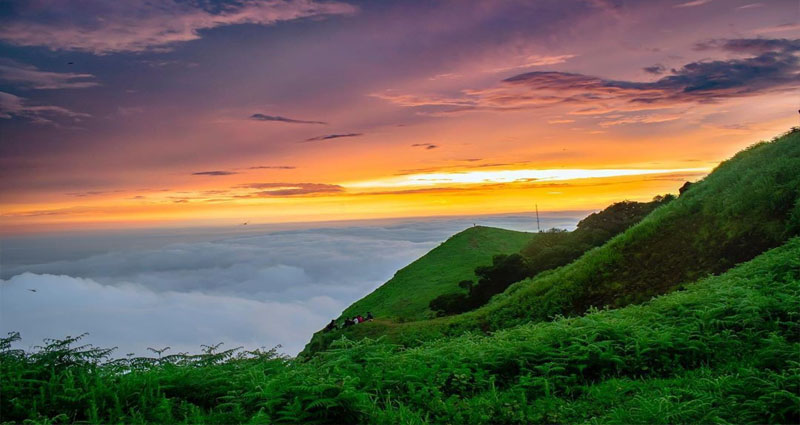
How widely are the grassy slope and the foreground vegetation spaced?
882cm

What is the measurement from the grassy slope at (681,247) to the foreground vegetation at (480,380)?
882 centimetres

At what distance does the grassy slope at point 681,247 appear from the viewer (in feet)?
59.7

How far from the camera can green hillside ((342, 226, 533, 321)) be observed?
193 feet

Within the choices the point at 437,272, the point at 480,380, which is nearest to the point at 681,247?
the point at 480,380

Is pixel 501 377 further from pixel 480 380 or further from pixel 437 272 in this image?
pixel 437 272

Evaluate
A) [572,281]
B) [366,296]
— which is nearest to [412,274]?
[366,296]

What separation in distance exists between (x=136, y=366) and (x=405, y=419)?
4.13 metres

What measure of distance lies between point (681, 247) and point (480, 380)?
15.0 metres

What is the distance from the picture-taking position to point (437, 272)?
71.0 metres

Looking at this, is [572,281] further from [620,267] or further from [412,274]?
[412,274]

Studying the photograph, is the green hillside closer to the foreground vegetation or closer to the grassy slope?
the grassy slope

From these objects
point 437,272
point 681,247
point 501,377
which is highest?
point 681,247

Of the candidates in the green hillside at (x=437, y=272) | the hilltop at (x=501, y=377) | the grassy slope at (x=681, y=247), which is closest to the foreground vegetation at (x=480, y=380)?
the hilltop at (x=501, y=377)

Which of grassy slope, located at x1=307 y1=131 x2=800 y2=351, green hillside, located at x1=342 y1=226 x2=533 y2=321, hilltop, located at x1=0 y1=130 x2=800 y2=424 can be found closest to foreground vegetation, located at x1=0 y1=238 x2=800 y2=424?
hilltop, located at x1=0 y1=130 x2=800 y2=424
